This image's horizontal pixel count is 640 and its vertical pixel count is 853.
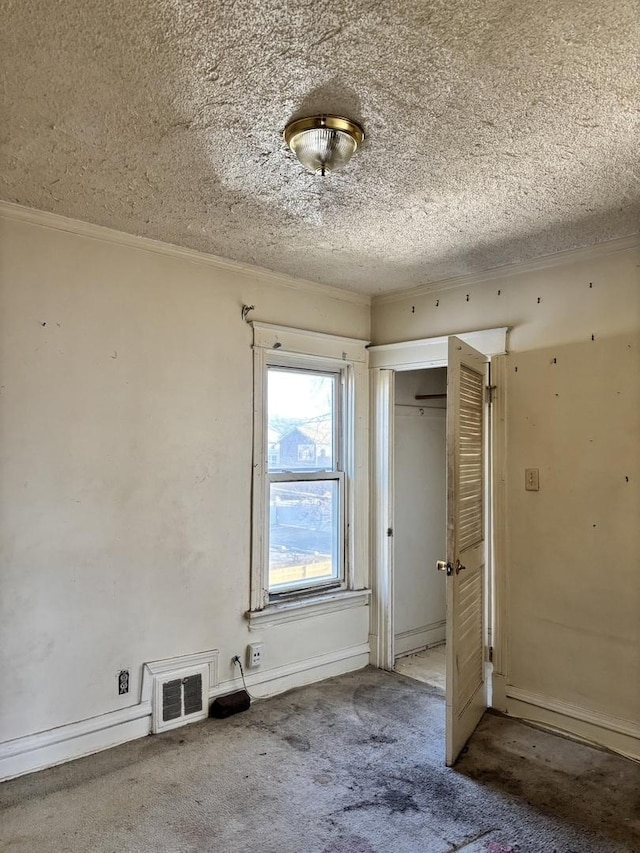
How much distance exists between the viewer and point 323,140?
1836 mm

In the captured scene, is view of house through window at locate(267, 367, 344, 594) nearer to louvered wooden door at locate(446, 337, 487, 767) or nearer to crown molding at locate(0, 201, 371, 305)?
crown molding at locate(0, 201, 371, 305)

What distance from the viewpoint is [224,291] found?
3.22m

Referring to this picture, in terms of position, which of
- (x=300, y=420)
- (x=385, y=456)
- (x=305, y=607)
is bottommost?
(x=305, y=607)

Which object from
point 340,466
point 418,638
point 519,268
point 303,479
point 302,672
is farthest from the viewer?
point 418,638

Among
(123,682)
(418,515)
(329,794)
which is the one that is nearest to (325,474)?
(418,515)

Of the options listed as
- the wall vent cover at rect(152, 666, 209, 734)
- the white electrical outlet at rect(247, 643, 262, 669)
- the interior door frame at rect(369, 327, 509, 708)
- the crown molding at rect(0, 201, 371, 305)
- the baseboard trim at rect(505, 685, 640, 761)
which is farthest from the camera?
the interior door frame at rect(369, 327, 509, 708)

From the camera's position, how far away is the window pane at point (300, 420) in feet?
11.5

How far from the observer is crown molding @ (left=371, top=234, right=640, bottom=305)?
2.83 metres

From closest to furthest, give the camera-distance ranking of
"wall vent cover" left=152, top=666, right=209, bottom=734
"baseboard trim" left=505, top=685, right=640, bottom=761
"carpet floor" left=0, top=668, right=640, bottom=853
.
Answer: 1. "carpet floor" left=0, top=668, right=640, bottom=853
2. "baseboard trim" left=505, top=685, right=640, bottom=761
3. "wall vent cover" left=152, top=666, right=209, bottom=734

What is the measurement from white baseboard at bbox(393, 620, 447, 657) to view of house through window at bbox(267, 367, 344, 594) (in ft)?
2.52

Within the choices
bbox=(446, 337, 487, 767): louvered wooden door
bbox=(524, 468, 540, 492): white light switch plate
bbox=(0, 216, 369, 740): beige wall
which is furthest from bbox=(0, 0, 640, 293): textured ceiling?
bbox=(524, 468, 540, 492): white light switch plate

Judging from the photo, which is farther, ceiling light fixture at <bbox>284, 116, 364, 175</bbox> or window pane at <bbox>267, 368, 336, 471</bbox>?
window pane at <bbox>267, 368, 336, 471</bbox>

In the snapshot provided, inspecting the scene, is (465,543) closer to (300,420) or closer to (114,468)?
(300,420)

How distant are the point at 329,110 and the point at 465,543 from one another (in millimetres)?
2042
